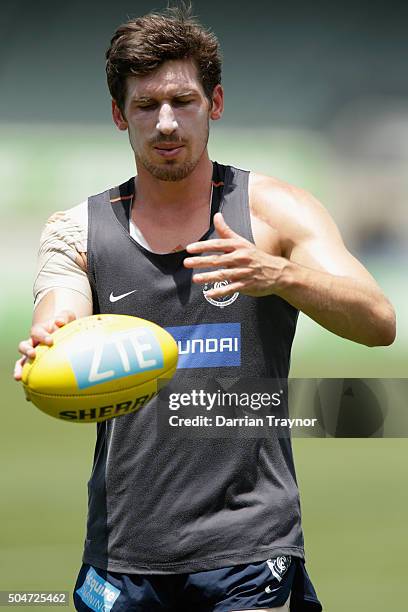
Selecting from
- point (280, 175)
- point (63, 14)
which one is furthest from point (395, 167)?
point (63, 14)

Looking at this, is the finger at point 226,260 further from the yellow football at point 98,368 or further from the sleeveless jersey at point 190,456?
the sleeveless jersey at point 190,456

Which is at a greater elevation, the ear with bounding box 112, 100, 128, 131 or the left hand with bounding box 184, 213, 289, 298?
the ear with bounding box 112, 100, 128, 131

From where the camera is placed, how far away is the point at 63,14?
18.7ft

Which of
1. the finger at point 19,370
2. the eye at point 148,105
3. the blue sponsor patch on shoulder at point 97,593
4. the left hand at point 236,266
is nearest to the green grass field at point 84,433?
the blue sponsor patch on shoulder at point 97,593

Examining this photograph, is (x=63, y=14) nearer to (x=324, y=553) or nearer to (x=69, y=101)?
(x=69, y=101)

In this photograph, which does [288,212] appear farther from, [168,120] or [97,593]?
[97,593]

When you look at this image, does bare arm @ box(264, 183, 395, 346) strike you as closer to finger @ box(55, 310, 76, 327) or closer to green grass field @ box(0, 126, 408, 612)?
finger @ box(55, 310, 76, 327)

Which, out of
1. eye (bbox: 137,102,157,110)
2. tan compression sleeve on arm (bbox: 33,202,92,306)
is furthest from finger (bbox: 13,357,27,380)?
eye (bbox: 137,102,157,110)

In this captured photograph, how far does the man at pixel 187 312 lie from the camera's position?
2.46 meters

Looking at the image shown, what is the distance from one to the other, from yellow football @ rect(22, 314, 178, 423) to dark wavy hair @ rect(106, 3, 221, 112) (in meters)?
0.69

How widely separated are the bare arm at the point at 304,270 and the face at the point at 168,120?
0.20 m

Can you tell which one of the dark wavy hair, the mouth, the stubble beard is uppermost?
the dark wavy hair

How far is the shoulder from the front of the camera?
2.59 metres

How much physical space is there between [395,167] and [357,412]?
1409 mm
